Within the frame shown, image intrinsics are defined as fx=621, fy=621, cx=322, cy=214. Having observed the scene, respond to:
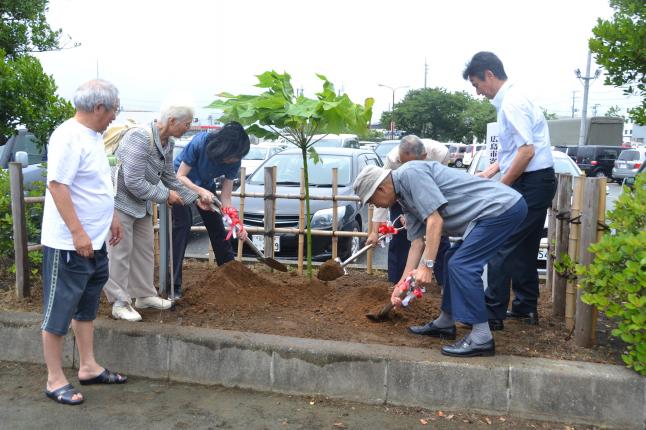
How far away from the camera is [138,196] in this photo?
14.1ft

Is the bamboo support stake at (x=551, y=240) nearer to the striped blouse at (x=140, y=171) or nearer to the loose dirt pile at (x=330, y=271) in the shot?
the loose dirt pile at (x=330, y=271)

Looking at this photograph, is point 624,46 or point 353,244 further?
point 353,244

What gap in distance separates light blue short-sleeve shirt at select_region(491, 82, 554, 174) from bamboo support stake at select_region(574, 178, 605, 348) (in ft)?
1.35

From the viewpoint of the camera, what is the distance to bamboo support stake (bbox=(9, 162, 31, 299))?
4789mm

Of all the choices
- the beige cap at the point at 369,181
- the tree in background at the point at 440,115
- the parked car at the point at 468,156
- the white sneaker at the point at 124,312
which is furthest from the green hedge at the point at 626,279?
the tree in background at the point at 440,115

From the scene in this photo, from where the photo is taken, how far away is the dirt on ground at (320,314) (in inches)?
161

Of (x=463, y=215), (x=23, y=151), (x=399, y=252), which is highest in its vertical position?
(x=23, y=151)

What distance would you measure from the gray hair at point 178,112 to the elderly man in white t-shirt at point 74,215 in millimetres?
696

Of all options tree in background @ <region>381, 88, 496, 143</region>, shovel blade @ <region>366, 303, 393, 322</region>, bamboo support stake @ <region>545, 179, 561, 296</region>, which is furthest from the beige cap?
tree in background @ <region>381, 88, 496, 143</region>

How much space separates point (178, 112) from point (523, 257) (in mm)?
2738

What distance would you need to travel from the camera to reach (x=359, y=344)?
155 inches

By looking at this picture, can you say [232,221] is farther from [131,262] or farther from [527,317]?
[527,317]

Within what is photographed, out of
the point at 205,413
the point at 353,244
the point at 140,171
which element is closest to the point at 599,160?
the point at 353,244

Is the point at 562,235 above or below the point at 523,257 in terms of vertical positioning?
above
